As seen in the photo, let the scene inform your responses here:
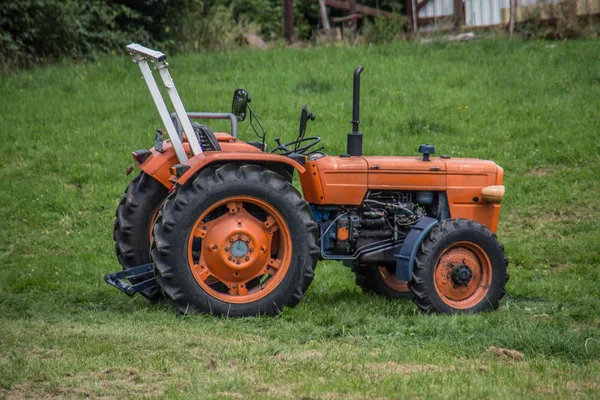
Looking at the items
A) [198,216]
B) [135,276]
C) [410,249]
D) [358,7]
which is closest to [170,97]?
[198,216]

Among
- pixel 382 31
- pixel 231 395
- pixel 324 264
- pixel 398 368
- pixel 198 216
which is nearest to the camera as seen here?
pixel 231 395

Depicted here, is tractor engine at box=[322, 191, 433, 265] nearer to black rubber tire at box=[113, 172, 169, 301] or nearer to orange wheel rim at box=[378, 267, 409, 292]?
orange wheel rim at box=[378, 267, 409, 292]

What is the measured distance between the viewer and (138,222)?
793 centimetres

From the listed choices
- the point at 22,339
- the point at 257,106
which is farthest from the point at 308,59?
the point at 22,339

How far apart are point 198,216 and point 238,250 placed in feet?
1.36

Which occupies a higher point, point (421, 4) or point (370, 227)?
point (421, 4)

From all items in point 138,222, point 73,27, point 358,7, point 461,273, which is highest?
point 358,7

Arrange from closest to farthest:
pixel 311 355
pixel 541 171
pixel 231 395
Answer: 1. pixel 231 395
2. pixel 311 355
3. pixel 541 171

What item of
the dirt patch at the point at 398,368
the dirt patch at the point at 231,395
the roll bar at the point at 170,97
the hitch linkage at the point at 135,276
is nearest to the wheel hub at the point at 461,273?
the dirt patch at the point at 398,368

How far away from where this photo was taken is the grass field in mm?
5637

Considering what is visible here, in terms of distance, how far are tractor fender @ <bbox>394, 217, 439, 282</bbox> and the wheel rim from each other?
0.76ft

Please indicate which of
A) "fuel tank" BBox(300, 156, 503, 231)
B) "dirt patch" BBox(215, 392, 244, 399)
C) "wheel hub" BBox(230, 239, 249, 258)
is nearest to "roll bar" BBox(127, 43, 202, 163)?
"wheel hub" BBox(230, 239, 249, 258)

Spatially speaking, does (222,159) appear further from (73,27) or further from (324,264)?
(73,27)

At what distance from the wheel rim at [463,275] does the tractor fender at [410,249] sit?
23 cm
